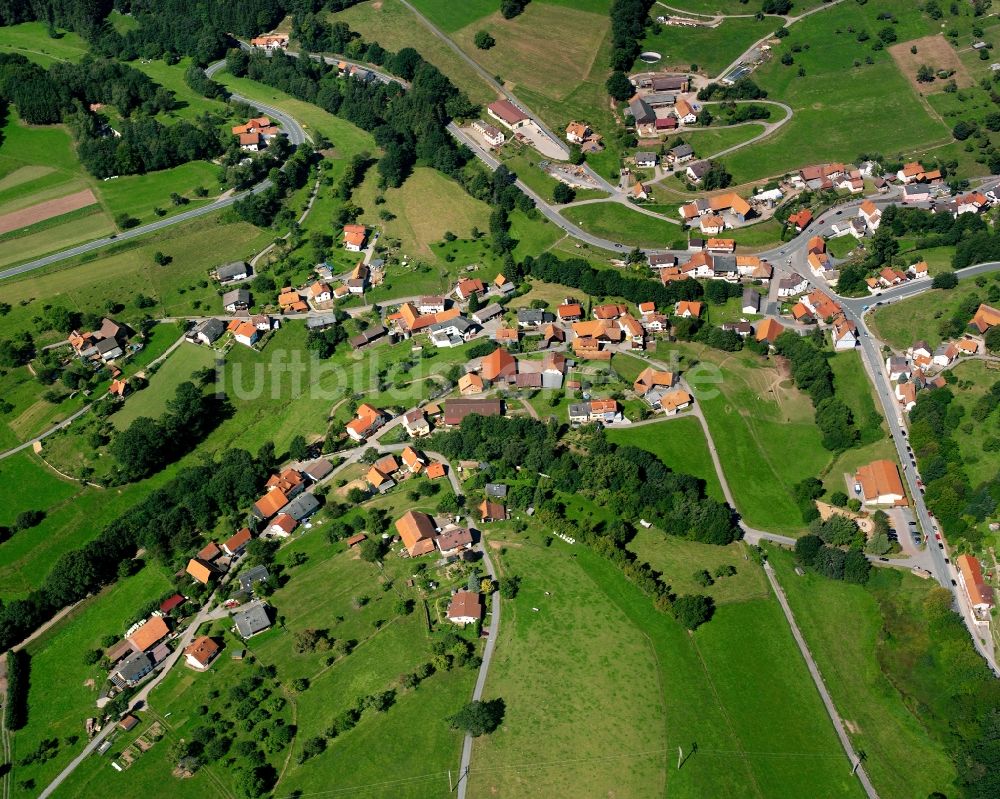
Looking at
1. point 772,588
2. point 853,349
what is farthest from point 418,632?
point 853,349

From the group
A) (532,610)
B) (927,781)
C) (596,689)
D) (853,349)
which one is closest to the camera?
(927,781)

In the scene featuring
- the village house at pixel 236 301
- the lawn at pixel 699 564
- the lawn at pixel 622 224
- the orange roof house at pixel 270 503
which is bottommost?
the orange roof house at pixel 270 503

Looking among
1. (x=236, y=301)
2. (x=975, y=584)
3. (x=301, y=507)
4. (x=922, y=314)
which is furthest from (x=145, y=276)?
(x=975, y=584)

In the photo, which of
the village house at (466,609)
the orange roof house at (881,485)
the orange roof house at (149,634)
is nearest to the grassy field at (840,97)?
the orange roof house at (881,485)

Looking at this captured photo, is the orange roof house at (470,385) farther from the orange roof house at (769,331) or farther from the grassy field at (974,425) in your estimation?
the grassy field at (974,425)

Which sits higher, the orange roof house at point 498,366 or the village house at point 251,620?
the orange roof house at point 498,366

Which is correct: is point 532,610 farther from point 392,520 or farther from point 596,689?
point 392,520
